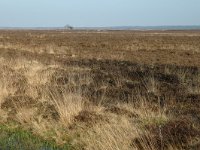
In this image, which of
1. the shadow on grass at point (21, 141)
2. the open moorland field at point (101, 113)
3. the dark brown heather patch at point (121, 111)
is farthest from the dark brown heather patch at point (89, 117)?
the shadow on grass at point (21, 141)

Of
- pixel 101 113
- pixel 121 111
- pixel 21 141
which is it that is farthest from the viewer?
pixel 121 111

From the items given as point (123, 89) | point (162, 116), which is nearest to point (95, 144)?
point (162, 116)

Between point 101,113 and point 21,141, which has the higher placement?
point 101,113

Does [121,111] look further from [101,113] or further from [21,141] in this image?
[21,141]

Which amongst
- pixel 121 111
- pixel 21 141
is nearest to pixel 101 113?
pixel 121 111

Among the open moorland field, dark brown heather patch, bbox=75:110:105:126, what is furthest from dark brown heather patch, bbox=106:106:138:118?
dark brown heather patch, bbox=75:110:105:126

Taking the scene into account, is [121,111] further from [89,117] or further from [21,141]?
[21,141]

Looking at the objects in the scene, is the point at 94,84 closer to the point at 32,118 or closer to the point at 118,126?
the point at 32,118

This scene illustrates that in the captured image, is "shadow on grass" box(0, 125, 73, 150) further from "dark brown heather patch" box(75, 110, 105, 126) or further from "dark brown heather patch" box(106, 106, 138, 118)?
"dark brown heather patch" box(106, 106, 138, 118)

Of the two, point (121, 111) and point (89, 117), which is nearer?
point (89, 117)

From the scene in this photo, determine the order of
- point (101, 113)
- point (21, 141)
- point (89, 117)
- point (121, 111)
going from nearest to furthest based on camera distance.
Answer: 1. point (21, 141)
2. point (89, 117)
3. point (101, 113)
4. point (121, 111)

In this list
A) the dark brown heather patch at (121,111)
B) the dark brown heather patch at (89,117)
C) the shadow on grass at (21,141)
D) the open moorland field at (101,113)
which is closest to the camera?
the open moorland field at (101,113)

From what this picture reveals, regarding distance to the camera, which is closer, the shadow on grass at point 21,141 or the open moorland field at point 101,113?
the open moorland field at point 101,113

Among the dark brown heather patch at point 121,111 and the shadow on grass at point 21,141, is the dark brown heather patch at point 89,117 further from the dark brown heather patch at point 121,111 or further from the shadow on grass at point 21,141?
the shadow on grass at point 21,141
